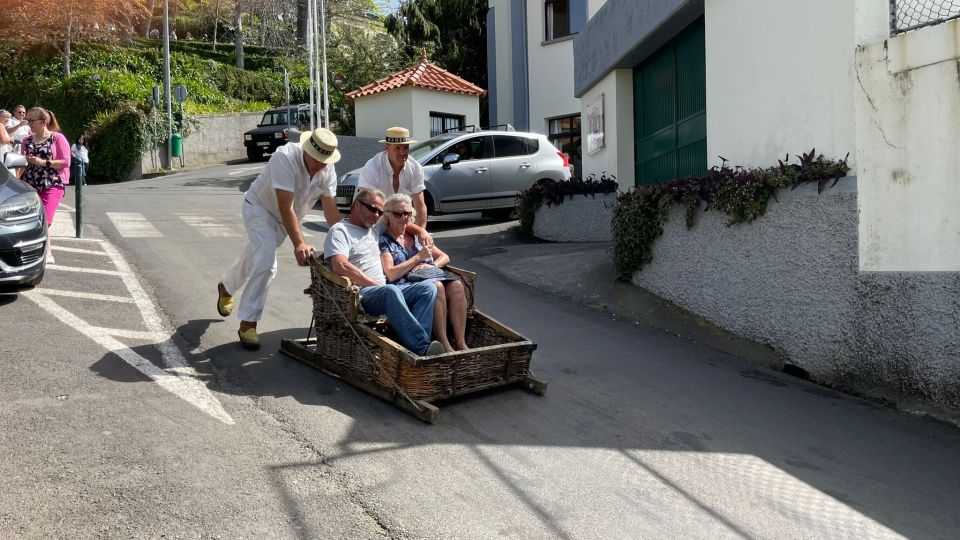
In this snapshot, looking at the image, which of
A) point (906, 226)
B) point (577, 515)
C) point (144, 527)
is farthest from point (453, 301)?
point (906, 226)

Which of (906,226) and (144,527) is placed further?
(906,226)

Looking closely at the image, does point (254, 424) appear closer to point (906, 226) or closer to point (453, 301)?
point (453, 301)

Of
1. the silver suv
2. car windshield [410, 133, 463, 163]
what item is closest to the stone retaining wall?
the silver suv

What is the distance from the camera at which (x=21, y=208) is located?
25.5ft

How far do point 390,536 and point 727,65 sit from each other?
6.57 m

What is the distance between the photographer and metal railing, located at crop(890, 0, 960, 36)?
6422 mm

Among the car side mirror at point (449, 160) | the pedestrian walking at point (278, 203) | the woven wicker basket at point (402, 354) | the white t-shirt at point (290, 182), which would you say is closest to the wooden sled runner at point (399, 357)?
the woven wicker basket at point (402, 354)

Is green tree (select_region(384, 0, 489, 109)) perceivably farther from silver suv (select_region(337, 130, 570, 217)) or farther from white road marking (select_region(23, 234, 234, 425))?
white road marking (select_region(23, 234, 234, 425))

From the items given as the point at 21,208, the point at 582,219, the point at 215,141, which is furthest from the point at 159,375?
the point at 215,141

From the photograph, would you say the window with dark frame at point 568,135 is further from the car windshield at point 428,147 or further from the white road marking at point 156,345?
the white road marking at point 156,345

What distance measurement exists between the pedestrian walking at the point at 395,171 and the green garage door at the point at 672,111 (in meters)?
3.89

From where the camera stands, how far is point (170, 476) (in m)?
4.20

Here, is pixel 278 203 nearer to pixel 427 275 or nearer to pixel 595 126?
pixel 427 275

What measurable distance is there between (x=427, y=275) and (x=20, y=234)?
3.89 metres
